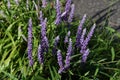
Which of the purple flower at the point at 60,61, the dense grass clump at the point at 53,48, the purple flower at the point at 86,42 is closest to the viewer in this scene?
the purple flower at the point at 60,61

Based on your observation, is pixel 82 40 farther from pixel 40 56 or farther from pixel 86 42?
pixel 40 56

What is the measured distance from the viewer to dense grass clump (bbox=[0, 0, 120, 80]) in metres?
3.95

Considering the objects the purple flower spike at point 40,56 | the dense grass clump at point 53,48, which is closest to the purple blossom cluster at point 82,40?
the dense grass clump at point 53,48

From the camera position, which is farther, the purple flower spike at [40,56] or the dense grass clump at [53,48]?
the dense grass clump at [53,48]

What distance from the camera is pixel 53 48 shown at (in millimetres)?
3938

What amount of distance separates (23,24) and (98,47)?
3.50ft

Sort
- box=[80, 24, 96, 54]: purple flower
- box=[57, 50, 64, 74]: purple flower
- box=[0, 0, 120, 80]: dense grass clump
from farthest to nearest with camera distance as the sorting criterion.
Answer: box=[0, 0, 120, 80]: dense grass clump → box=[80, 24, 96, 54]: purple flower → box=[57, 50, 64, 74]: purple flower

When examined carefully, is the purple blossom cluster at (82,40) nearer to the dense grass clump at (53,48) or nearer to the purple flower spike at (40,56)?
the dense grass clump at (53,48)

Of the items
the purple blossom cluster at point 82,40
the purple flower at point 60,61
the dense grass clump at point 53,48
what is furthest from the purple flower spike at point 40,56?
the purple blossom cluster at point 82,40

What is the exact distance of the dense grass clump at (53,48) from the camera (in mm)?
3947

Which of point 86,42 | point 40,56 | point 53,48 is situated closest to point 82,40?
point 86,42

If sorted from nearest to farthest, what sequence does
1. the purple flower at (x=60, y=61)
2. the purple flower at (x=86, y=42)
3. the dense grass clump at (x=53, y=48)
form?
the purple flower at (x=60, y=61) → the purple flower at (x=86, y=42) → the dense grass clump at (x=53, y=48)

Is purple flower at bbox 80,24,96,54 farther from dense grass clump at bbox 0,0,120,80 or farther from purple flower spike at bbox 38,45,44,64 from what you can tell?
purple flower spike at bbox 38,45,44,64

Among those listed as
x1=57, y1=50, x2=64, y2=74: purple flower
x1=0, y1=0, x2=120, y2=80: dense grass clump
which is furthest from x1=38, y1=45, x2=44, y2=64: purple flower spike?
x1=57, y1=50, x2=64, y2=74: purple flower
